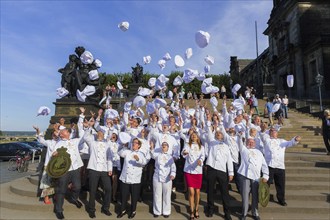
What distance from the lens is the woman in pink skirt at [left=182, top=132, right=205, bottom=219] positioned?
21.0ft

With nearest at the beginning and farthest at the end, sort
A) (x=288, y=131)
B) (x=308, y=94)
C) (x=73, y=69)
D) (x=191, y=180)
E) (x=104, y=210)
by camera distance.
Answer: (x=191, y=180), (x=104, y=210), (x=73, y=69), (x=288, y=131), (x=308, y=94)

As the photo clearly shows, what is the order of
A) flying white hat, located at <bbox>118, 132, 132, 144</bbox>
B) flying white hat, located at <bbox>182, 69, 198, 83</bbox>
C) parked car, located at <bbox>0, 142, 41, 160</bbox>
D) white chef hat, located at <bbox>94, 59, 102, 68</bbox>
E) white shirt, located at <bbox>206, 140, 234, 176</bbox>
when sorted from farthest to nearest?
parked car, located at <bbox>0, 142, 41, 160</bbox>, white chef hat, located at <bbox>94, 59, 102, 68</bbox>, flying white hat, located at <bbox>182, 69, 198, 83</bbox>, flying white hat, located at <bbox>118, 132, 132, 144</bbox>, white shirt, located at <bbox>206, 140, 234, 176</bbox>

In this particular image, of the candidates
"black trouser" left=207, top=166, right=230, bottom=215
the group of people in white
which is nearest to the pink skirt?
the group of people in white

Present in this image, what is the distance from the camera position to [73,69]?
12789mm

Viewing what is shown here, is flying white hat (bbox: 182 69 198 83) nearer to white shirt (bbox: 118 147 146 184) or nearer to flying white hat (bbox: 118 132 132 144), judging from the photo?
flying white hat (bbox: 118 132 132 144)

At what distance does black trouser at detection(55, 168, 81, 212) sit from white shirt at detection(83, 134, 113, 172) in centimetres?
43

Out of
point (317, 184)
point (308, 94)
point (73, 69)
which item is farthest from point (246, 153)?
point (308, 94)

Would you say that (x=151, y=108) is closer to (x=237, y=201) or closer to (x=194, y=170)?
(x=194, y=170)

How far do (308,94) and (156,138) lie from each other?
102ft

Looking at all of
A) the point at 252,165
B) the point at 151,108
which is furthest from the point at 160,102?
the point at 252,165

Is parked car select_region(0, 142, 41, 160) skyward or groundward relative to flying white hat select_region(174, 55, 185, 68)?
groundward

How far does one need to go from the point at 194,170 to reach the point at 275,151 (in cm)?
232

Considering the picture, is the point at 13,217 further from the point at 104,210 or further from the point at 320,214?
the point at 320,214

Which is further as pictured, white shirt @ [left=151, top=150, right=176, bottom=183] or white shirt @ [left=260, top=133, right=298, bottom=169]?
white shirt @ [left=260, top=133, right=298, bottom=169]
